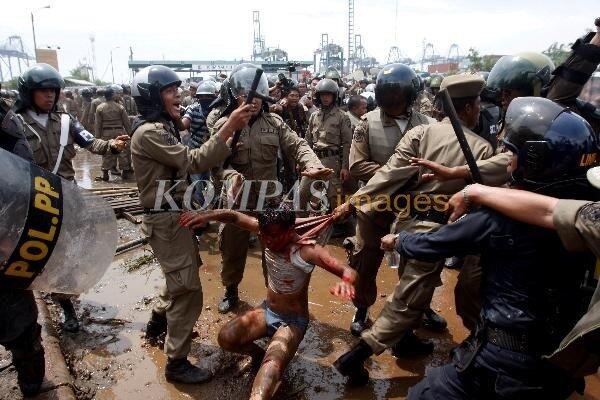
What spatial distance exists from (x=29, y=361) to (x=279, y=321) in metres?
1.73

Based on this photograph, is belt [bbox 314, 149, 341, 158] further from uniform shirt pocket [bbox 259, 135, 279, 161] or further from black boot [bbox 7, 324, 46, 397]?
black boot [bbox 7, 324, 46, 397]

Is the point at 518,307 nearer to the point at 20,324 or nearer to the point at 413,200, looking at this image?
the point at 413,200

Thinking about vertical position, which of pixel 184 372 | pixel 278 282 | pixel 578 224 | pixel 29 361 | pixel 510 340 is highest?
pixel 578 224

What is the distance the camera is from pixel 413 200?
129 inches

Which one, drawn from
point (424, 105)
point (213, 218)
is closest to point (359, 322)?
point (213, 218)

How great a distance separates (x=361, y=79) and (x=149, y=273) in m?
14.7

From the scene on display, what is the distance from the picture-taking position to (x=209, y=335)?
4.11 metres

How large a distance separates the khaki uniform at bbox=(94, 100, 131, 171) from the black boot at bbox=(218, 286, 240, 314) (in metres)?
7.23

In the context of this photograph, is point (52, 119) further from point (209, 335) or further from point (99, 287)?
point (209, 335)

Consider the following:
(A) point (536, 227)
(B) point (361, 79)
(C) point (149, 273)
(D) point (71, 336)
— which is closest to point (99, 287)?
(C) point (149, 273)

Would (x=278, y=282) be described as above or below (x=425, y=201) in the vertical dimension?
below

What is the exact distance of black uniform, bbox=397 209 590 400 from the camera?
6.09 ft

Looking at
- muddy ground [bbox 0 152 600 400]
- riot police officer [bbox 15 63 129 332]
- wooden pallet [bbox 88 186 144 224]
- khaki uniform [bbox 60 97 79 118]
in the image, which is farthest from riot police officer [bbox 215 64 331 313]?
khaki uniform [bbox 60 97 79 118]

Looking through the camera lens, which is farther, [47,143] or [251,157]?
[251,157]
